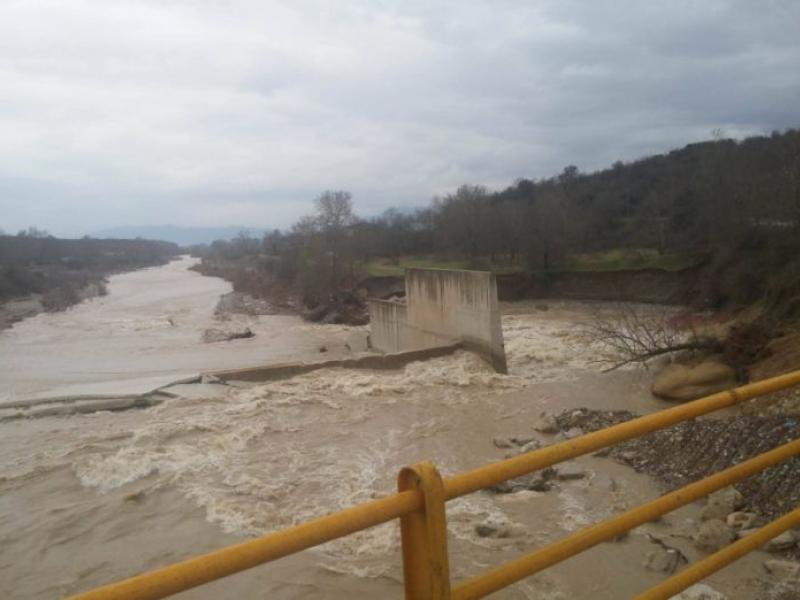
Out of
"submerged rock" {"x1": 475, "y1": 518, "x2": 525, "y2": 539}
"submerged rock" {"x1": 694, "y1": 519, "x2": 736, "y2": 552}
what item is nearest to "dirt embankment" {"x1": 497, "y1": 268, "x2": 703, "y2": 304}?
"submerged rock" {"x1": 694, "y1": 519, "x2": 736, "y2": 552}

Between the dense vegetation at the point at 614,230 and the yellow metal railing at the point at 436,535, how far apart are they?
20.3m

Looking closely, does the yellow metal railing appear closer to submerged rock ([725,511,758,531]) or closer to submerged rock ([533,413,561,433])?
submerged rock ([725,511,758,531])

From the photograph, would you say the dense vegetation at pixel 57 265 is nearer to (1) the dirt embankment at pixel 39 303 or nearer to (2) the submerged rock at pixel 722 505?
(1) the dirt embankment at pixel 39 303

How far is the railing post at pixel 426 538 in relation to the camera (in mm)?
1725

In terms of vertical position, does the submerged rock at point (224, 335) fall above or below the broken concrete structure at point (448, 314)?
below

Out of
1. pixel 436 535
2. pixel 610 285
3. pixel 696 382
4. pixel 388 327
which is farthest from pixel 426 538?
pixel 610 285

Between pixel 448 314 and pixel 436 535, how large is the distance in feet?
55.9

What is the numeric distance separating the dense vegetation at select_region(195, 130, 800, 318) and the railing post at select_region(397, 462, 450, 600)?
21231 mm

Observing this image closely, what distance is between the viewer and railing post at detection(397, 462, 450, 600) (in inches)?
67.9

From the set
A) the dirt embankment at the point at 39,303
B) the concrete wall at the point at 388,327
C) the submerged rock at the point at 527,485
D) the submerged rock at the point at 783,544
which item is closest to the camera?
the submerged rock at the point at 783,544

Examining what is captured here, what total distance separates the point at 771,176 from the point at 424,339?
19.4m

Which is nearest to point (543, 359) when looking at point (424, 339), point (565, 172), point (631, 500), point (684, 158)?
point (424, 339)

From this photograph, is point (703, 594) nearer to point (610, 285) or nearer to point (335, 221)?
point (610, 285)

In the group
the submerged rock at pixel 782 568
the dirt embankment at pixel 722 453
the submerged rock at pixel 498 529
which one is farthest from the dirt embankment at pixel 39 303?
the submerged rock at pixel 782 568
